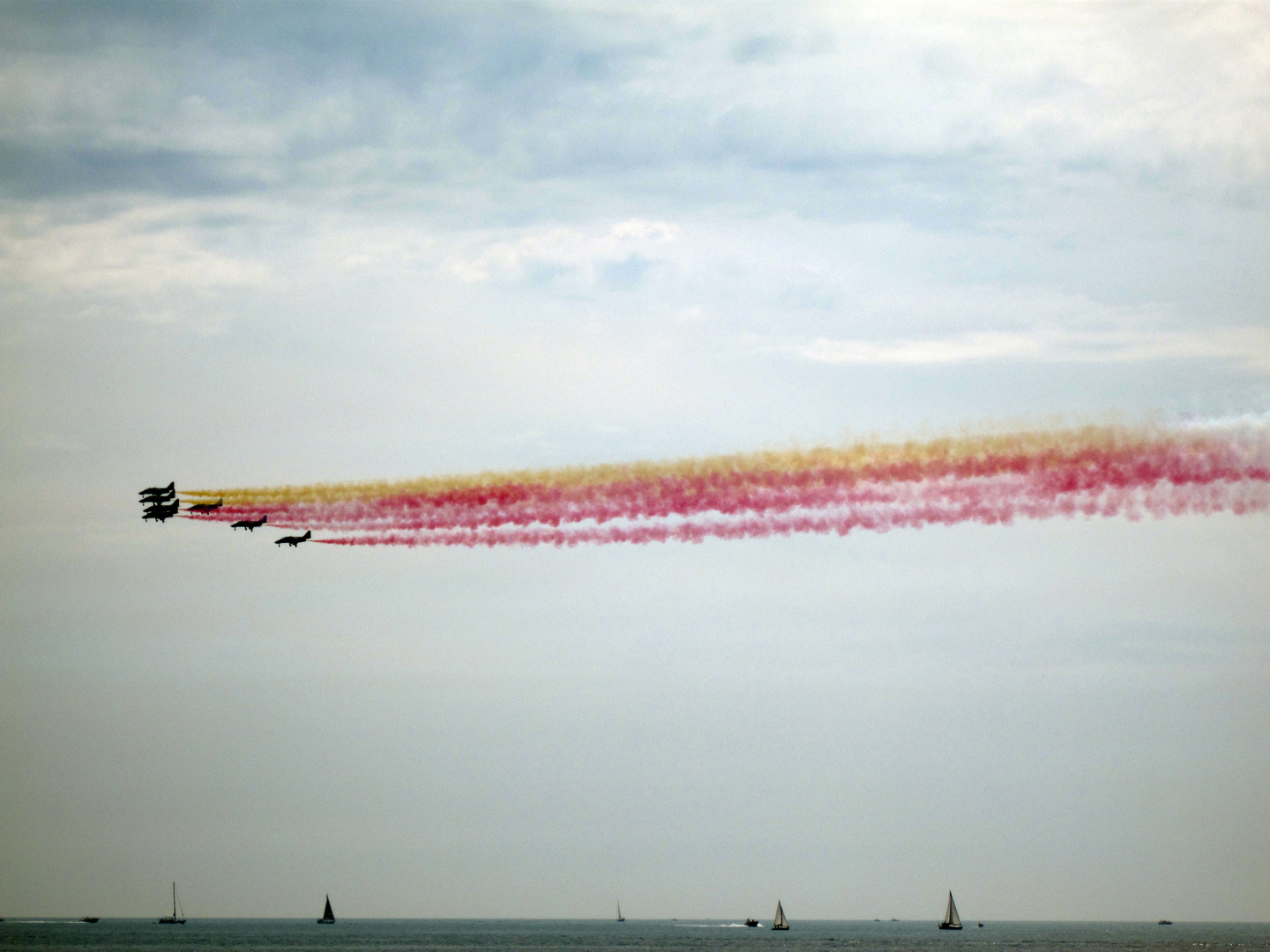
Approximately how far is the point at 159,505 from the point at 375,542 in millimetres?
16105

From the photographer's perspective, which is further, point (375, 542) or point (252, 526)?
point (252, 526)

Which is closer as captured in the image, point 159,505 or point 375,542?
point 375,542

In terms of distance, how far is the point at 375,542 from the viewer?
74.1 meters

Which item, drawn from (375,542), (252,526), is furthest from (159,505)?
(375,542)

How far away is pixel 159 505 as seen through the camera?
265 ft

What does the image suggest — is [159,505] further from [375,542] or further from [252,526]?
[375,542]

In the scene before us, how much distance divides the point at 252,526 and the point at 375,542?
10.5 metres

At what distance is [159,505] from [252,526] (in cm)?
607

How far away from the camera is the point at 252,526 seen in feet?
262
